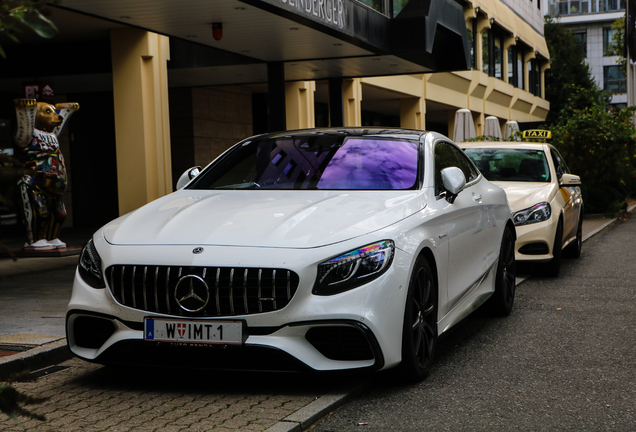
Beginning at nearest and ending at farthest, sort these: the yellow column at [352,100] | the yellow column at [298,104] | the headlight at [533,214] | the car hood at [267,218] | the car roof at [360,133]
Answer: the car hood at [267,218] → the car roof at [360,133] → the headlight at [533,214] → the yellow column at [298,104] → the yellow column at [352,100]

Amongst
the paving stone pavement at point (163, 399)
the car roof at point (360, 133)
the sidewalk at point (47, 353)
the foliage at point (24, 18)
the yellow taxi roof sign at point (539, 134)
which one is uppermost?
the yellow taxi roof sign at point (539, 134)

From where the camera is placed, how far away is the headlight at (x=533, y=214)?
8.82 meters

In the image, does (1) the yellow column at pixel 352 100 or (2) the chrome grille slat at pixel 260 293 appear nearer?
(2) the chrome grille slat at pixel 260 293

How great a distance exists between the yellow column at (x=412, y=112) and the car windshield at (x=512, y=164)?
17.0m

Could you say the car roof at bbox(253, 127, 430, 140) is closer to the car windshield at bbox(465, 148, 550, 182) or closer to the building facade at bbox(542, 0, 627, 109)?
the car windshield at bbox(465, 148, 550, 182)

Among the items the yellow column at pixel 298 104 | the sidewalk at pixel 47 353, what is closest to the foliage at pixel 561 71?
the yellow column at pixel 298 104

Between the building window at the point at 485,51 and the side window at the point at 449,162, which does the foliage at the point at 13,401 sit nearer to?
the side window at the point at 449,162

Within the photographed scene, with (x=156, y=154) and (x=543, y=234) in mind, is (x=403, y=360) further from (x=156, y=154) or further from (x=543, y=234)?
(x=156, y=154)

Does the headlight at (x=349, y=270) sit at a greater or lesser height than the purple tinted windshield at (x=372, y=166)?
lesser

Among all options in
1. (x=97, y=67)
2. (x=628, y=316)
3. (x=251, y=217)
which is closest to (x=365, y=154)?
(x=251, y=217)

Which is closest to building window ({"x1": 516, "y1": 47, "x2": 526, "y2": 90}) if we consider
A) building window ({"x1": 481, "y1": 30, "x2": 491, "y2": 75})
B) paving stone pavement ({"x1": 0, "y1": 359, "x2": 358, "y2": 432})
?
building window ({"x1": 481, "y1": 30, "x2": 491, "y2": 75})

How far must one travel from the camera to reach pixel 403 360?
14.7 ft

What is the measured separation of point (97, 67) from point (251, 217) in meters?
9.91

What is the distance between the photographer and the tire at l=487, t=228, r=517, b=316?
6.63 metres
